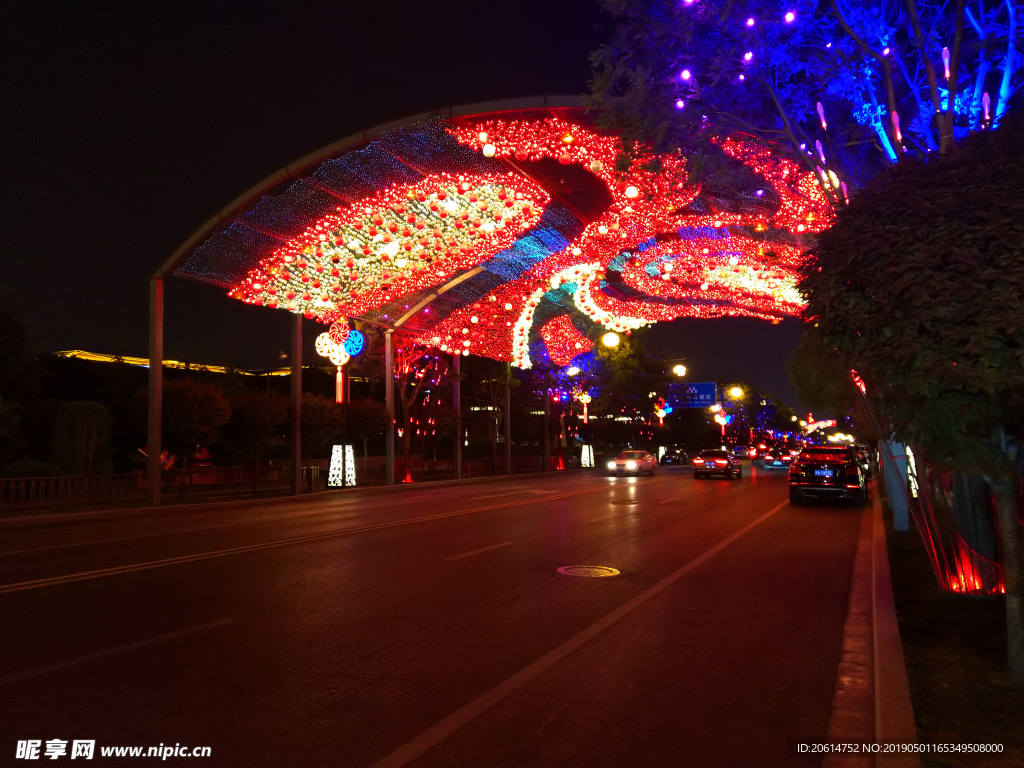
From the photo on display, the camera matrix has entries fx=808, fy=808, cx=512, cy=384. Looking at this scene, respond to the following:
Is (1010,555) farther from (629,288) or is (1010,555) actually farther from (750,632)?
(629,288)

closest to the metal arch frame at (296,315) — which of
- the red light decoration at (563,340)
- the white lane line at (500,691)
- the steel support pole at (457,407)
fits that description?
the steel support pole at (457,407)

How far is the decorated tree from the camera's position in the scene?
17.0 ft

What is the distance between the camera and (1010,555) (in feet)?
19.6

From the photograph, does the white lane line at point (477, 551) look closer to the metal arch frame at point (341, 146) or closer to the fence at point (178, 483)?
the metal arch frame at point (341, 146)

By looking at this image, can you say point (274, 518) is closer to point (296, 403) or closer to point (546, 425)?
point (296, 403)

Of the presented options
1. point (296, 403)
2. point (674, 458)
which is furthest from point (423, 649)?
point (674, 458)

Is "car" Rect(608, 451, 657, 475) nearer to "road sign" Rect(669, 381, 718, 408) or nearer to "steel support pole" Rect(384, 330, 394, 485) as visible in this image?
"steel support pole" Rect(384, 330, 394, 485)

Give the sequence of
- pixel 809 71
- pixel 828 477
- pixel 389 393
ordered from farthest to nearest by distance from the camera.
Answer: pixel 389 393
pixel 828 477
pixel 809 71

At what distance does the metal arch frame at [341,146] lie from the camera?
18.8m

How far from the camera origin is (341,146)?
21.4 metres

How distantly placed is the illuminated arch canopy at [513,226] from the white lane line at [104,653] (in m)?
8.03

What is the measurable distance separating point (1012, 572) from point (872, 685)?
4.35 feet

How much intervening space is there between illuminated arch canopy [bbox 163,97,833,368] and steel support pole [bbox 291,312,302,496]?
1239 mm

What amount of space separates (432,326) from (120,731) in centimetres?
3256
